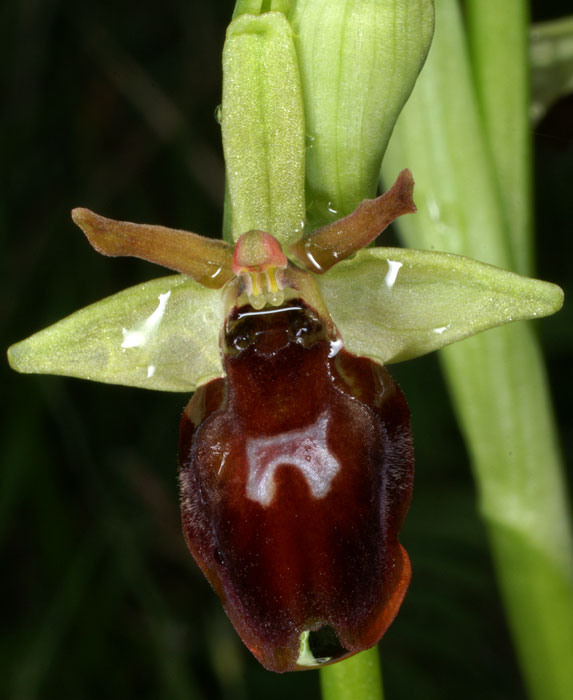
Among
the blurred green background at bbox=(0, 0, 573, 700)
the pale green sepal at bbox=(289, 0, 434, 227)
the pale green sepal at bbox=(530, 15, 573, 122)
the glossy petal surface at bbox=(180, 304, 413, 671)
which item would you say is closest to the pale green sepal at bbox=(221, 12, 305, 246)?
the pale green sepal at bbox=(289, 0, 434, 227)

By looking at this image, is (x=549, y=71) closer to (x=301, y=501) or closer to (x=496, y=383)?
(x=496, y=383)

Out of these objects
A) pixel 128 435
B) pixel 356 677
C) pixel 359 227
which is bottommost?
pixel 128 435

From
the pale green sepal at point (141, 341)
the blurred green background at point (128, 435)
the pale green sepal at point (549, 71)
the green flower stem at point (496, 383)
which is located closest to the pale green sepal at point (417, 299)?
the pale green sepal at point (141, 341)

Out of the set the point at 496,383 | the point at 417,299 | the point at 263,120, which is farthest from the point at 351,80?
the point at 496,383

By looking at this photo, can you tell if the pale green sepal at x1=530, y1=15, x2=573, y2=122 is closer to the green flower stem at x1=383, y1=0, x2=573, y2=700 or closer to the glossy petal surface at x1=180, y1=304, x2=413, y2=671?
the green flower stem at x1=383, y1=0, x2=573, y2=700

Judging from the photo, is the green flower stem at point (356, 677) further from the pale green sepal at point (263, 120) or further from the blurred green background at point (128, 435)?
the blurred green background at point (128, 435)

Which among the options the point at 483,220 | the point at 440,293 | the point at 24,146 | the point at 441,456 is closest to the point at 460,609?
the point at 441,456

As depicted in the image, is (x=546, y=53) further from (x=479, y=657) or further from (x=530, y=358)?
(x=479, y=657)
